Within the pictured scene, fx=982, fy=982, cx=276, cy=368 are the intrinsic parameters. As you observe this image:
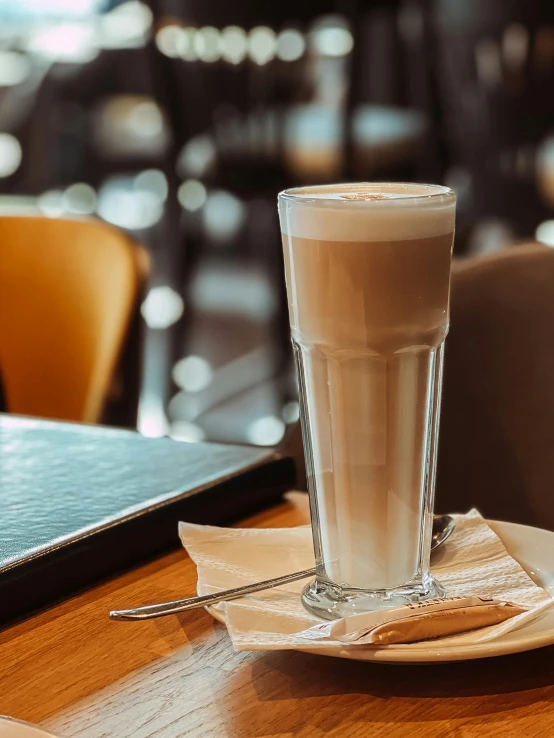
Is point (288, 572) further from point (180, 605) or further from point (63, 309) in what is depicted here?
point (63, 309)

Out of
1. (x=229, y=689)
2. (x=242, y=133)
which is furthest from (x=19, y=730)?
(x=242, y=133)

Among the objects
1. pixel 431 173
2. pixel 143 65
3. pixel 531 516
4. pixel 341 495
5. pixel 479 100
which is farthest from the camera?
pixel 143 65

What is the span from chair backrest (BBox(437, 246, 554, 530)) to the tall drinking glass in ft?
1.28

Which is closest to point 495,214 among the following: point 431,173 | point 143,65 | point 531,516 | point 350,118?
point 431,173

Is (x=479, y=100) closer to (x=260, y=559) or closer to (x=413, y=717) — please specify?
(x=260, y=559)

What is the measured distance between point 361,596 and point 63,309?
92 centimetres

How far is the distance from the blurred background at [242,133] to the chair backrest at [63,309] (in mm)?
553

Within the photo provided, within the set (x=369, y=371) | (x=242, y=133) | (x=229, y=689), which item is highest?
(x=242, y=133)

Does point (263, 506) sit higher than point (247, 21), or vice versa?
point (247, 21)

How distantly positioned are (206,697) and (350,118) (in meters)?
1.89

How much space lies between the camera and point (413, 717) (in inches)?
16.7

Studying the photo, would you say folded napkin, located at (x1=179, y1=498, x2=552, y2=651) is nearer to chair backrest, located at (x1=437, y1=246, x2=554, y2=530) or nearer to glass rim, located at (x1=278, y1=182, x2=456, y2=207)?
glass rim, located at (x1=278, y1=182, x2=456, y2=207)

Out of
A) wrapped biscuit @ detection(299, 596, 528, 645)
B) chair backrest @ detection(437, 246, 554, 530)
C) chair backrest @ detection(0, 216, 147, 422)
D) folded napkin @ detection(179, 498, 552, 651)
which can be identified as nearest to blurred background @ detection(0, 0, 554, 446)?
chair backrest @ detection(0, 216, 147, 422)

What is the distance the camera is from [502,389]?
93 centimetres
